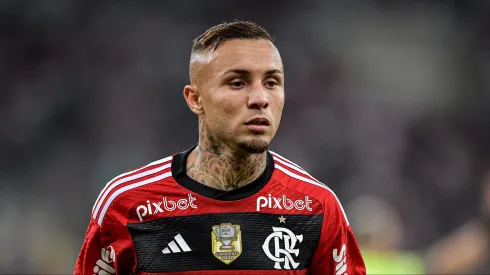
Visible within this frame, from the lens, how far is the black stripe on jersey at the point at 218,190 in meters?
2.75

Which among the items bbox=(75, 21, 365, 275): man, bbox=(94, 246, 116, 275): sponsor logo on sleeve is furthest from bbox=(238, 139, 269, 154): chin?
bbox=(94, 246, 116, 275): sponsor logo on sleeve

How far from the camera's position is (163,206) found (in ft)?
9.02

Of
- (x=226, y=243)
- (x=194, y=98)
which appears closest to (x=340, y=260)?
(x=226, y=243)

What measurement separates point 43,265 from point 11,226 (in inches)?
19.1

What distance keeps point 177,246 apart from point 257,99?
67 cm

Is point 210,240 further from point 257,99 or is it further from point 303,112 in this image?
point 303,112

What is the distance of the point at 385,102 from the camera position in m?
6.97

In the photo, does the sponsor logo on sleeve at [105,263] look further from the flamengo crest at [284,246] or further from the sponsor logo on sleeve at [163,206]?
the flamengo crest at [284,246]

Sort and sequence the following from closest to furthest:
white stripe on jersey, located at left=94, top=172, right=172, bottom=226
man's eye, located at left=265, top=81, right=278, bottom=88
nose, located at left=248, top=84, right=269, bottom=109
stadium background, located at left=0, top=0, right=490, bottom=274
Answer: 1. nose, located at left=248, top=84, right=269, bottom=109
2. man's eye, located at left=265, top=81, right=278, bottom=88
3. white stripe on jersey, located at left=94, top=172, right=172, bottom=226
4. stadium background, located at left=0, top=0, right=490, bottom=274

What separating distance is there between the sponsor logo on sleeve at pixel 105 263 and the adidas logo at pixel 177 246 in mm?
254

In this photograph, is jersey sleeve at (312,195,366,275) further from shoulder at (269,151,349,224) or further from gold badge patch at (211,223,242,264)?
gold badge patch at (211,223,242,264)

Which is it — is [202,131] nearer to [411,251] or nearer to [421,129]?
[411,251]

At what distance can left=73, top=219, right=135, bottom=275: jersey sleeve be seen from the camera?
9.04 ft

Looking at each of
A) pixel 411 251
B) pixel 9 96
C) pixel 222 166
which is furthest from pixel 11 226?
pixel 222 166
